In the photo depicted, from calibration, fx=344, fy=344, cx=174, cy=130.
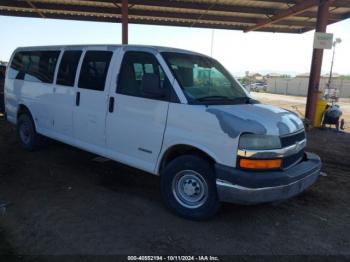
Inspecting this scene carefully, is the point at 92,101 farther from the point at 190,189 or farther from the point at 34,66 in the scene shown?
the point at 34,66

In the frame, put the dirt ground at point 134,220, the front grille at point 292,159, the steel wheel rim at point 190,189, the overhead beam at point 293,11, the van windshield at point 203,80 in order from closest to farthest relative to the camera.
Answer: the dirt ground at point 134,220, the front grille at point 292,159, the steel wheel rim at point 190,189, the van windshield at point 203,80, the overhead beam at point 293,11

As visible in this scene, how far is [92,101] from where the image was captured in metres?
5.25

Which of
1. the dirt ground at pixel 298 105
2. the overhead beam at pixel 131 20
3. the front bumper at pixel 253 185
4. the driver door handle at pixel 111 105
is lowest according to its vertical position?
the dirt ground at pixel 298 105

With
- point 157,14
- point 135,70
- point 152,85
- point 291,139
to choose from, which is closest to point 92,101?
point 135,70

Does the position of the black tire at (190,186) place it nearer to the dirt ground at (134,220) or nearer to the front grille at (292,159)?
the dirt ground at (134,220)

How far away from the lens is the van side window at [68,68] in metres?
5.71

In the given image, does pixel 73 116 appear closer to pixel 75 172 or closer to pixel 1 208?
pixel 75 172

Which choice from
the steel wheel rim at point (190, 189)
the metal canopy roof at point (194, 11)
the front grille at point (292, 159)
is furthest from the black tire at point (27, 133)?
the metal canopy roof at point (194, 11)

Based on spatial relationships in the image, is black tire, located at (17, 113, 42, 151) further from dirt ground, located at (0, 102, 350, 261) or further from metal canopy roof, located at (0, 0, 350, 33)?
metal canopy roof, located at (0, 0, 350, 33)

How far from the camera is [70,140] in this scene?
582 cm

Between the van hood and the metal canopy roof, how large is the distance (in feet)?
27.5

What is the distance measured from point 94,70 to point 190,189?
7.95 ft

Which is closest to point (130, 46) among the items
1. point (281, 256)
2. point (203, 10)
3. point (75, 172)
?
point (75, 172)

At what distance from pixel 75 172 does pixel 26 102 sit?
194 centimetres
